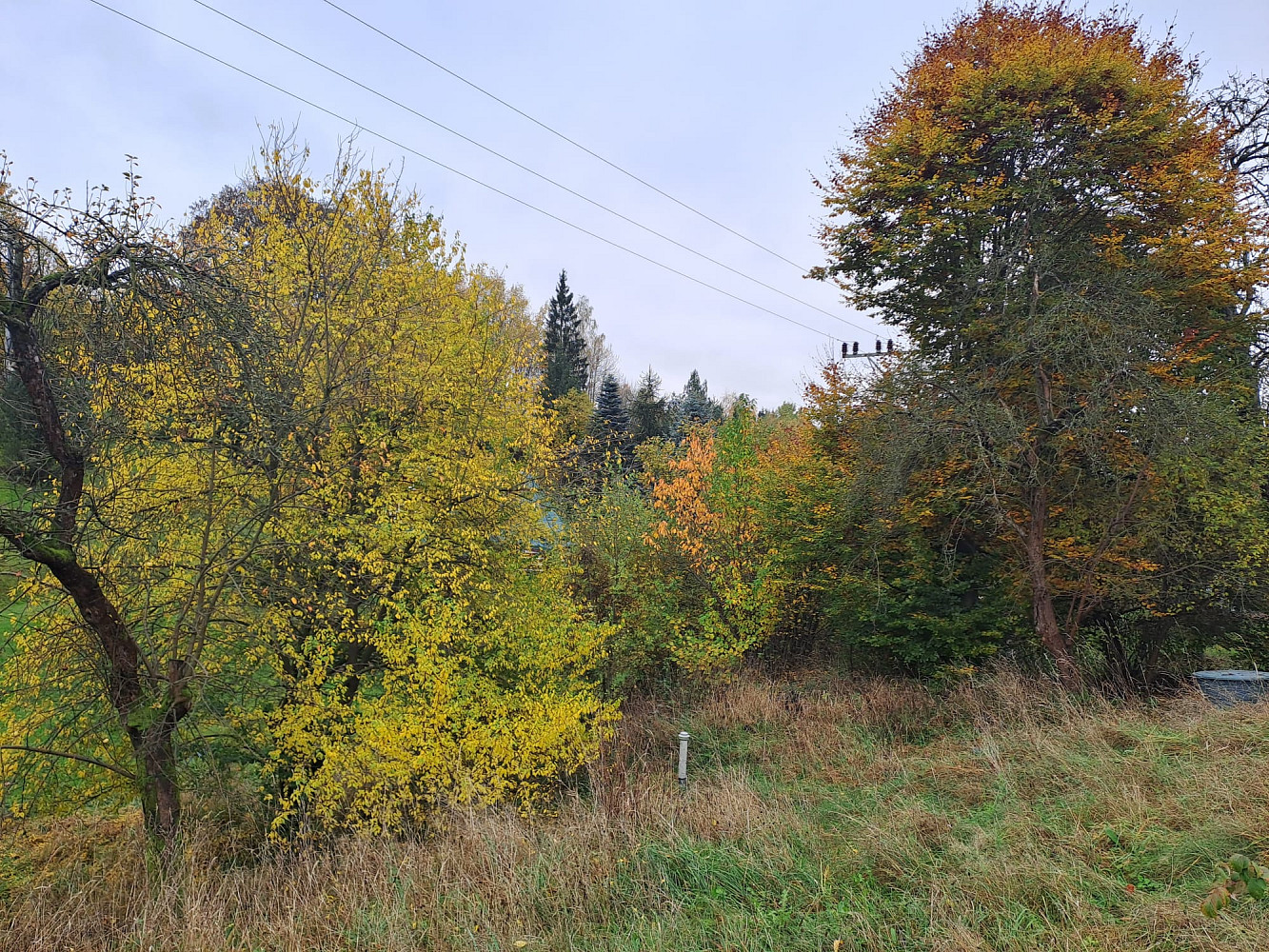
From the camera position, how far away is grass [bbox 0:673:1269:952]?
329 cm

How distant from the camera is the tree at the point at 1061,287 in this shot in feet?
24.2

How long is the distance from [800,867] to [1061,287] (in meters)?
7.63

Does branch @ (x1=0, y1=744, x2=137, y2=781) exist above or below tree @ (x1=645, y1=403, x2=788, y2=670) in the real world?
below

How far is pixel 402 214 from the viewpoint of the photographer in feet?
27.6

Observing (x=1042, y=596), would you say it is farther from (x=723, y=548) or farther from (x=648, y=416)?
(x=648, y=416)

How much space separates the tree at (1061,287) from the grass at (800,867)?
2.69 m

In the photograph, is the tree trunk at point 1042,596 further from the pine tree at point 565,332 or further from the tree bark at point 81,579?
the pine tree at point 565,332

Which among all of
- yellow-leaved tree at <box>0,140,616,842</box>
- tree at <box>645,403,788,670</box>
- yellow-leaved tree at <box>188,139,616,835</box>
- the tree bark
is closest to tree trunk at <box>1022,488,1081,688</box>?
tree at <box>645,403,788,670</box>

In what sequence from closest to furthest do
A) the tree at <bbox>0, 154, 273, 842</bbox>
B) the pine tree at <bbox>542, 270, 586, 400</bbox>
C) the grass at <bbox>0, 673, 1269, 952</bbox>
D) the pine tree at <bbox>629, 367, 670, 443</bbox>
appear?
the grass at <bbox>0, 673, 1269, 952</bbox> → the tree at <bbox>0, 154, 273, 842</bbox> → the pine tree at <bbox>629, 367, 670, 443</bbox> → the pine tree at <bbox>542, 270, 586, 400</bbox>

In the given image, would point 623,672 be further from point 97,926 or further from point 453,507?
point 97,926

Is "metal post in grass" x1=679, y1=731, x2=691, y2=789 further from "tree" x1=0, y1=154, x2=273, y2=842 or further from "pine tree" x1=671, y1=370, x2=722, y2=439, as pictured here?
"pine tree" x1=671, y1=370, x2=722, y2=439

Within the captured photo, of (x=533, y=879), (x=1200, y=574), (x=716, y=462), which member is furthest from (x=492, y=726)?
(x=1200, y=574)

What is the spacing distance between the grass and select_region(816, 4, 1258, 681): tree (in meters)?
2.69

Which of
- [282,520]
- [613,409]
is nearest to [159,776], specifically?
[282,520]
